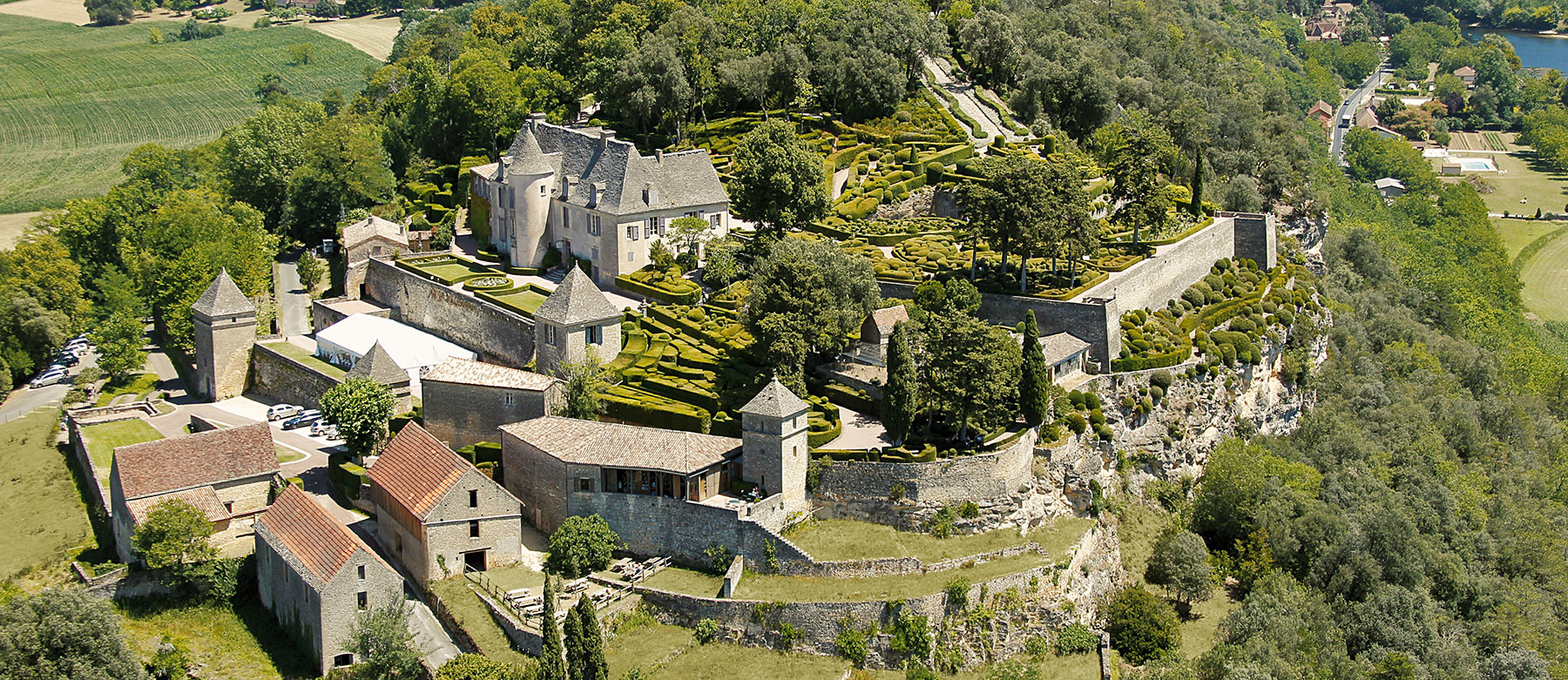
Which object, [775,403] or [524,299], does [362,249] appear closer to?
[524,299]

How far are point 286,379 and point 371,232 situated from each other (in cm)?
1445

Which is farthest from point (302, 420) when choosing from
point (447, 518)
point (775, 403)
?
point (775, 403)

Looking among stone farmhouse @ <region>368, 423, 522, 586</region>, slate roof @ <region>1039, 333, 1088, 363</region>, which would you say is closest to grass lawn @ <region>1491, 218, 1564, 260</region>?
slate roof @ <region>1039, 333, 1088, 363</region>

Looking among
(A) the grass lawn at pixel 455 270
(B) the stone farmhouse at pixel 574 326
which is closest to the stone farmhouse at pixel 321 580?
(B) the stone farmhouse at pixel 574 326

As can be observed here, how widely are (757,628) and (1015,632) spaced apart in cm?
1101

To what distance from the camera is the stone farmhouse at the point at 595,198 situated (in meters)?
81.8

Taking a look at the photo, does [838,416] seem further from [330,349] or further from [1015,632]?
[330,349]

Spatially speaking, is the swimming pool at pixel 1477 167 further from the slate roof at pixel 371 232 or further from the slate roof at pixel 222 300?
the slate roof at pixel 222 300

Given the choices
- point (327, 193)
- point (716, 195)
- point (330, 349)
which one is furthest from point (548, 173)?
point (327, 193)

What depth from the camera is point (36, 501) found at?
240 ft

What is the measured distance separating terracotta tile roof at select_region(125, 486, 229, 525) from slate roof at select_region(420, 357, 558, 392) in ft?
36.4

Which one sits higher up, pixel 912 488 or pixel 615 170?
pixel 615 170

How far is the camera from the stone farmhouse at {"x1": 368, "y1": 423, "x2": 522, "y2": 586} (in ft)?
198

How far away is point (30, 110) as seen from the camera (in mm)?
165250
